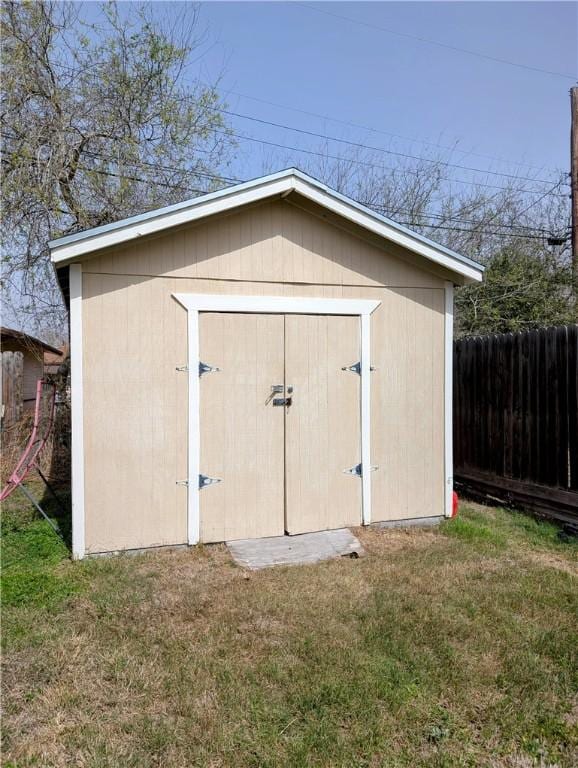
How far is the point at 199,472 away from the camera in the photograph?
14.3ft

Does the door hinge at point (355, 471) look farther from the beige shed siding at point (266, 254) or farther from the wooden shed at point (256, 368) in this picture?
the beige shed siding at point (266, 254)

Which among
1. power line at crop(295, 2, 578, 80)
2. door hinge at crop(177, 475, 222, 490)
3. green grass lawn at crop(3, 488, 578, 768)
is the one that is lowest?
green grass lawn at crop(3, 488, 578, 768)

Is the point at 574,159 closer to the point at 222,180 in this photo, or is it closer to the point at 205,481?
the point at 222,180

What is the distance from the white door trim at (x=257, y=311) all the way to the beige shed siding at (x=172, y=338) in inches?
2.5

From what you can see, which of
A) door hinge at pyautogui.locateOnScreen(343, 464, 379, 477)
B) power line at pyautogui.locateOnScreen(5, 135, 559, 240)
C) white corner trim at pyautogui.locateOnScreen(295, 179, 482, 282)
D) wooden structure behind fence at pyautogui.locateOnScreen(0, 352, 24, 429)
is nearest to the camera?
white corner trim at pyautogui.locateOnScreen(295, 179, 482, 282)

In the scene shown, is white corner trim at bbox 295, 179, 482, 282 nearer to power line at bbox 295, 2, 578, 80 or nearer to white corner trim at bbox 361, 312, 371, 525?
white corner trim at bbox 361, 312, 371, 525

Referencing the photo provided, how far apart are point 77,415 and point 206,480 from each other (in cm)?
119

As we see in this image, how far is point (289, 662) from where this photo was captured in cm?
266

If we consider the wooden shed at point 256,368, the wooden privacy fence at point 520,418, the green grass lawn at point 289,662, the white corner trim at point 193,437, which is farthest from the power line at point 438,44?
the green grass lawn at point 289,662

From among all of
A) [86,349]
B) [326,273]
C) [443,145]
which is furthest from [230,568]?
[443,145]

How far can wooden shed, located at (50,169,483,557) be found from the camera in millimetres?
4164

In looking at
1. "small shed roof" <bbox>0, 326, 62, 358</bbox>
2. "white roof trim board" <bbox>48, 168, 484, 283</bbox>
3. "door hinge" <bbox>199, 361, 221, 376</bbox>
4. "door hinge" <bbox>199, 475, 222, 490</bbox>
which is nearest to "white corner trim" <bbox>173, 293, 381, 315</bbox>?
"door hinge" <bbox>199, 361, 221, 376</bbox>

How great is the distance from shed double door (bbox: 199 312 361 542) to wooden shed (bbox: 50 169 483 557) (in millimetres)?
13

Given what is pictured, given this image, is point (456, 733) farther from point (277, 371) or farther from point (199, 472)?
point (277, 371)
